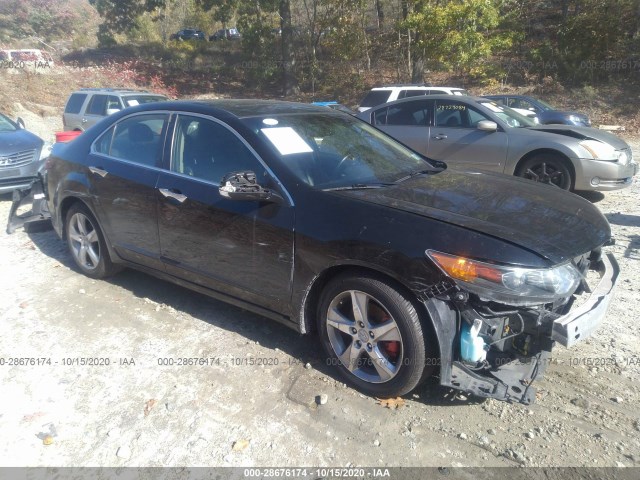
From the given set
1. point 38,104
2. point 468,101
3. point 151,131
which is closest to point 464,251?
point 151,131

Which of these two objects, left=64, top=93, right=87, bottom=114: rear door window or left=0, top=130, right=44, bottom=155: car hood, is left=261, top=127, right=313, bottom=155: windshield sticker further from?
left=64, top=93, right=87, bottom=114: rear door window

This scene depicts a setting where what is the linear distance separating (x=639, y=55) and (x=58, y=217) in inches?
903

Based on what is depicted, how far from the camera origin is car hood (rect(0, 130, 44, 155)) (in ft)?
27.0

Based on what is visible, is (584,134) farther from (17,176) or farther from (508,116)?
(17,176)

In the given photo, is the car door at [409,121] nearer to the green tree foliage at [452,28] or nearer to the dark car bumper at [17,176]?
the dark car bumper at [17,176]

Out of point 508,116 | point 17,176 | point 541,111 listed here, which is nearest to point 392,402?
point 508,116

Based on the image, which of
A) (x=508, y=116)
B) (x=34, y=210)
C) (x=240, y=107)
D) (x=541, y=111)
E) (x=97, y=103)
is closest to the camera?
(x=240, y=107)

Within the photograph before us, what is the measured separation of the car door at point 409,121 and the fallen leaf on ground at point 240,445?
6.54 metres

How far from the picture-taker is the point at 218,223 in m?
3.57

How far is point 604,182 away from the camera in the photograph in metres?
7.11

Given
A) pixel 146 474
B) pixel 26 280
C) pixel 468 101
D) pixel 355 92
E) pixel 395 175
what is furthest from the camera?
pixel 355 92

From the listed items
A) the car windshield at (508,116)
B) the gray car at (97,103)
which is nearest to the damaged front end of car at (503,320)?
the car windshield at (508,116)

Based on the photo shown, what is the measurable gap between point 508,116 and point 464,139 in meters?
0.87

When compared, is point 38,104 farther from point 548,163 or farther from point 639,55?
point 639,55
